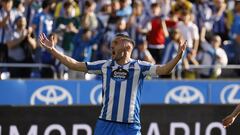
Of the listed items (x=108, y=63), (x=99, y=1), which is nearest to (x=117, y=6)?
(x=99, y=1)

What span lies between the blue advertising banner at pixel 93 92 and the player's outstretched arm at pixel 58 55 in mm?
5819

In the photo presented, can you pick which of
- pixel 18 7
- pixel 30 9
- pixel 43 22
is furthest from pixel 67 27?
pixel 18 7

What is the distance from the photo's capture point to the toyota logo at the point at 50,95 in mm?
15445

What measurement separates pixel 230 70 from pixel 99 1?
313 cm

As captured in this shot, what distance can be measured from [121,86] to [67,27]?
682 cm

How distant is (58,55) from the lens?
9484mm

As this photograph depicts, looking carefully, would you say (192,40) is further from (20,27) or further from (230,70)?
(20,27)

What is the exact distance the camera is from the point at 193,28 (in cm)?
1681

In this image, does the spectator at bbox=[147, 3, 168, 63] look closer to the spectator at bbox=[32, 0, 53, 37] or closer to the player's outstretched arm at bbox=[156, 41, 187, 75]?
the spectator at bbox=[32, 0, 53, 37]

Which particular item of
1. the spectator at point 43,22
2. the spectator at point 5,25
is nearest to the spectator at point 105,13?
the spectator at point 43,22

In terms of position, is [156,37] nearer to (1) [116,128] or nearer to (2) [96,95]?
A: (2) [96,95]

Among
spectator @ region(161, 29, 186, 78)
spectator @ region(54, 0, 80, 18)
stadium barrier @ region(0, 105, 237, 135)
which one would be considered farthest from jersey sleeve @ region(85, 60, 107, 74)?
spectator @ region(54, 0, 80, 18)

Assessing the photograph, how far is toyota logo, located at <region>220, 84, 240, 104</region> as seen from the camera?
16203mm

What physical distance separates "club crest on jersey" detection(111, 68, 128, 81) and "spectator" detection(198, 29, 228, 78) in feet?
24.6
